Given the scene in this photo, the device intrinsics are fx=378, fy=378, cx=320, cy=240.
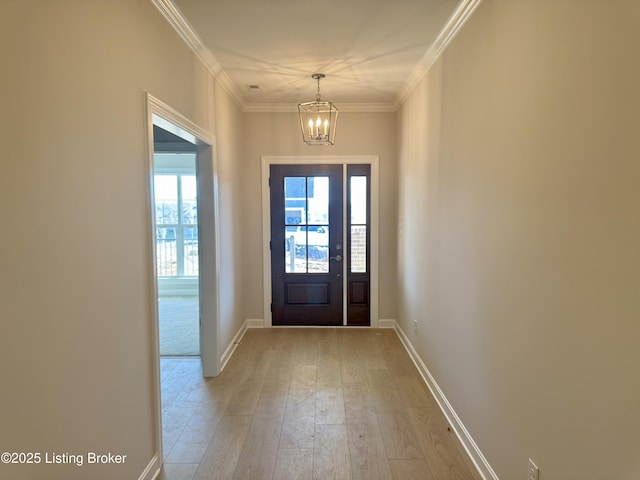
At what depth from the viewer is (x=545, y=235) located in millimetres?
1522

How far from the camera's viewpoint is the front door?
474cm

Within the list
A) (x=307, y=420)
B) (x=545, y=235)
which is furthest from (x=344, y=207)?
(x=545, y=235)

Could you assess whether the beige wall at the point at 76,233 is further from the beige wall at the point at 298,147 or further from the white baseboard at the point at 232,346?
the beige wall at the point at 298,147

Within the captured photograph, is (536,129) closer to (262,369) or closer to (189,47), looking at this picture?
(189,47)

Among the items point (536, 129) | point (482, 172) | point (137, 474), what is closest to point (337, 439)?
point (137, 474)

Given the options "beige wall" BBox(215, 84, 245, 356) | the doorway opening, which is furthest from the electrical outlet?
the doorway opening

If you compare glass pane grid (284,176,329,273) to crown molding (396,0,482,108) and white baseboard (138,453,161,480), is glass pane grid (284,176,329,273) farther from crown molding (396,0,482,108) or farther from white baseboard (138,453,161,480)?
white baseboard (138,453,161,480)

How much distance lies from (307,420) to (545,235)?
206 cm

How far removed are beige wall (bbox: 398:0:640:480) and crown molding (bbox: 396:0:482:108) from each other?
0.08m

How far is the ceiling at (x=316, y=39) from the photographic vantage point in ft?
7.79

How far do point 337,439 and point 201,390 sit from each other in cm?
133

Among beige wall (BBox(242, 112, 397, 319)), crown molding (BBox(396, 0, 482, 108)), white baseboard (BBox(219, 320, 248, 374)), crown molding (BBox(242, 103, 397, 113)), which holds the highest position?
crown molding (BBox(242, 103, 397, 113))

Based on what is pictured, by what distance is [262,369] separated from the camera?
363cm

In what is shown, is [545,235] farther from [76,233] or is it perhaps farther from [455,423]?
[76,233]
